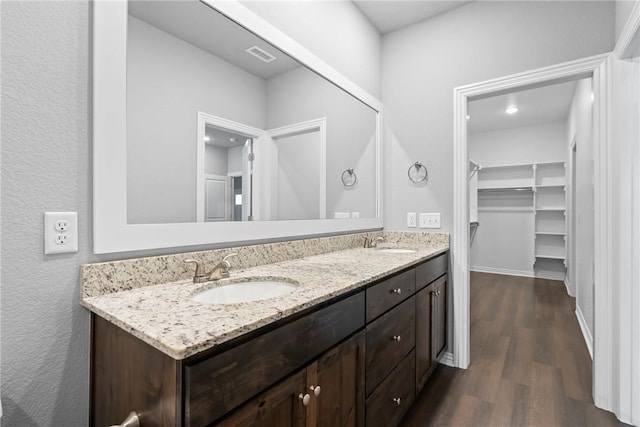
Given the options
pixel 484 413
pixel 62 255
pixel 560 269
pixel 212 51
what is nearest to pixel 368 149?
pixel 212 51

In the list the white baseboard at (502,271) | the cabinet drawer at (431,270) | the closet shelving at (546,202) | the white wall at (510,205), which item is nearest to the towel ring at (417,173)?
the cabinet drawer at (431,270)

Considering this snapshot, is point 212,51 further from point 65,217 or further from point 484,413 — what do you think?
point 484,413

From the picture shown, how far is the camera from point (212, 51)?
4.32 ft

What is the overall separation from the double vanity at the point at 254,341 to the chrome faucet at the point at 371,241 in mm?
644

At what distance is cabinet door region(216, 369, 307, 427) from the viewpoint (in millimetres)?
718

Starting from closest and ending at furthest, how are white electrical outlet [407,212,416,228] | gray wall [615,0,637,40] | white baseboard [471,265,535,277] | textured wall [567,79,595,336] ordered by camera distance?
gray wall [615,0,637,40], white electrical outlet [407,212,416,228], textured wall [567,79,595,336], white baseboard [471,265,535,277]

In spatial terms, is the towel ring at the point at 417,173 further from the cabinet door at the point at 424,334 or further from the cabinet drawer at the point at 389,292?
the cabinet drawer at the point at 389,292

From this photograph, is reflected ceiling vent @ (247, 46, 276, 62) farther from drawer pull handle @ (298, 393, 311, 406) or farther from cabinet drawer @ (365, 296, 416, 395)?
drawer pull handle @ (298, 393, 311, 406)

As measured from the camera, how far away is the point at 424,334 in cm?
184

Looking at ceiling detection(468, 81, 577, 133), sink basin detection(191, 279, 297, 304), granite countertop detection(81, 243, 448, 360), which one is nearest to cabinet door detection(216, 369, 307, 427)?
granite countertop detection(81, 243, 448, 360)

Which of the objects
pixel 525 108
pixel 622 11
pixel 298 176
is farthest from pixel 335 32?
pixel 525 108

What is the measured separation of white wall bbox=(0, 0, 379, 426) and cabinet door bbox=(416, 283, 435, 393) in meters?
1.52

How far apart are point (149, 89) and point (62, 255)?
2.04 ft

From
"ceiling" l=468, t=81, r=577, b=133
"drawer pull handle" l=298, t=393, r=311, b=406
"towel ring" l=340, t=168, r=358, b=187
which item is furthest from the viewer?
"ceiling" l=468, t=81, r=577, b=133
